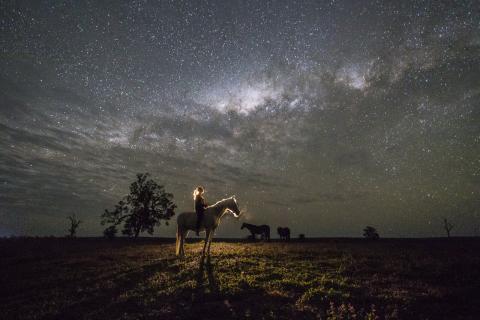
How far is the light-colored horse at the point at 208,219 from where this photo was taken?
687 inches

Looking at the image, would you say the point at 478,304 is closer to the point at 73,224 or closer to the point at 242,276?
the point at 242,276

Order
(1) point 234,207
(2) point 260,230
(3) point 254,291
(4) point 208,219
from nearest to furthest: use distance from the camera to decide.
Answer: (3) point 254,291 → (4) point 208,219 → (1) point 234,207 → (2) point 260,230

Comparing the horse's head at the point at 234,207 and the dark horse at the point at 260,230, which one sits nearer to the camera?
the horse's head at the point at 234,207

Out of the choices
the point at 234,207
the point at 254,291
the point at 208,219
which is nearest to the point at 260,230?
the point at 234,207

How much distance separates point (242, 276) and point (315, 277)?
329 cm

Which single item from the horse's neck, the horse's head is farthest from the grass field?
the horse's head

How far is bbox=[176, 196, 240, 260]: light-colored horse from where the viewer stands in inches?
687

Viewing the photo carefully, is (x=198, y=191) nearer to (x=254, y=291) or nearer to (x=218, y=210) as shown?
(x=218, y=210)

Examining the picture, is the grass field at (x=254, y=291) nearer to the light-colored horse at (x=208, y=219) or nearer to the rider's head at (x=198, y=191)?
the light-colored horse at (x=208, y=219)

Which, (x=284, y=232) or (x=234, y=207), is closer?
(x=234, y=207)

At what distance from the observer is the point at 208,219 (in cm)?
1745

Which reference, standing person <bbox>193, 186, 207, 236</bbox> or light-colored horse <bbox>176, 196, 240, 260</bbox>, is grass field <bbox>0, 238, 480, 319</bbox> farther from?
standing person <bbox>193, 186, 207, 236</bbox>

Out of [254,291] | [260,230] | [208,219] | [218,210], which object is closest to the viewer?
[254,291]

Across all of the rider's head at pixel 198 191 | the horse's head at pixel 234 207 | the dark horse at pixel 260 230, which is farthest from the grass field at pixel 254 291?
the dark horse at pixel 260 230
